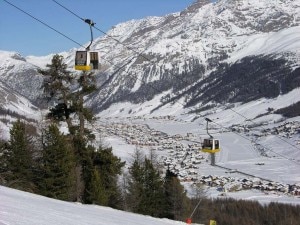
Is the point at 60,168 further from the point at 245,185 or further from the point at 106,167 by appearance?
the point at 245,185

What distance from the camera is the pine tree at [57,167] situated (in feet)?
96.9

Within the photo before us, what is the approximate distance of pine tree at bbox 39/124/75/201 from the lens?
2953cm

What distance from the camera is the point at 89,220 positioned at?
1157 centimetres

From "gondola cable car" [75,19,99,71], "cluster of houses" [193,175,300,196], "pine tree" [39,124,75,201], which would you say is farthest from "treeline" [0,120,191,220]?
"cluster of houses" [193,175,300,196]

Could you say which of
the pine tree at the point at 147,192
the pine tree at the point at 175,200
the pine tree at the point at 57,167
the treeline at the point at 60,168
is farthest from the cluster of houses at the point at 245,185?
the pine tree at the point at 57,167

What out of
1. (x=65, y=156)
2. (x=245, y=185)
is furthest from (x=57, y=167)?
(x=245, y=185)

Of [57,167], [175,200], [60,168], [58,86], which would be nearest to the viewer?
[58,86]

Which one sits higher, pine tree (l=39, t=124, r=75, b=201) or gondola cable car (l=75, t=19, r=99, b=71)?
gondola cable car (l=75, t=19, r=99, b=71)

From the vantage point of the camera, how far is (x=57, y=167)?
30375mm

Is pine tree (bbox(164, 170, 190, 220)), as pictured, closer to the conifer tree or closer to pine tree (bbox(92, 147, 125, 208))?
pine tree (bbox(92, 147, 125, 208))

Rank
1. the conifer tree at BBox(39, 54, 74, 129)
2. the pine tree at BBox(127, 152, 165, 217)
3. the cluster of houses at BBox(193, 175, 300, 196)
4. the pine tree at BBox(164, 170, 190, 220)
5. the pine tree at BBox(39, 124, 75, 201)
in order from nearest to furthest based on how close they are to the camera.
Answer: the conifer tree at BBox(39, 54, 74, 129)
the pine tree at BBox(39, 124, 75, 201)
the pine tree at BBox(127, 152, 165, 217)
the pine tree at BBox(164, 170, 190, 220)
the cluster of houses at BBox(193, 175, 300, 196)

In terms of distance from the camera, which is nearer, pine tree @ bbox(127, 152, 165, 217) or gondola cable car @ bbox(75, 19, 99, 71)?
gondola cable car @ bbox(75, 19, 99, 71)

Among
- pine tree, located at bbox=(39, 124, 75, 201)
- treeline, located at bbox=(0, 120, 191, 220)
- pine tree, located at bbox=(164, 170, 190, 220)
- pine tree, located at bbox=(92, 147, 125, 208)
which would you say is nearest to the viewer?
pine tree, located at bbox=(39, 124, 75, 201)

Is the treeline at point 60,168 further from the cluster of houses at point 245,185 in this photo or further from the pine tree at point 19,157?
the cluster of houses at point 245,185
